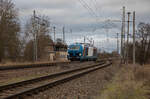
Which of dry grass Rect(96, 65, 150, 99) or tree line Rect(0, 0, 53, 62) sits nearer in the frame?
dry grass Rect(96, 65, 150, 99)

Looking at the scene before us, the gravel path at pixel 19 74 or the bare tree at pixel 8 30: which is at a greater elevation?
the bare tree at pixel 8 30

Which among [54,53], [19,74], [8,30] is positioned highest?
[8,30]

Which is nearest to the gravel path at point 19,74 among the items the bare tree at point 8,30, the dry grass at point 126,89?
the dry grass at point 126,89

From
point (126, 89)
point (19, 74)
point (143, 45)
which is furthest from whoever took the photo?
point (143, 45)

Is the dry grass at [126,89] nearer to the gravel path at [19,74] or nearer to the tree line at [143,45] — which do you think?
the gravel path at [19,74]

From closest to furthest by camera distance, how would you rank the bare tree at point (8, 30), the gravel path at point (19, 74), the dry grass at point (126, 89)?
the dry grass at point (126, 89), the gravel path at point (19, 74), the bare tree at point (8, 30)

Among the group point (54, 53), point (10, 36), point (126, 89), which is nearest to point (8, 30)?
point (10, 36)

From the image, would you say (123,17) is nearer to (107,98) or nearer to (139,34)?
(139,34)

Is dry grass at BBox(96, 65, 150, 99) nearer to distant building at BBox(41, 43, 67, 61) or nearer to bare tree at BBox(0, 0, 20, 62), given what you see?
bare tree at BBox(0, 0, 20, 62)

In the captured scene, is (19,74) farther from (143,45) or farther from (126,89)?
(143,45)

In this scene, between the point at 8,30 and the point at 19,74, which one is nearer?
the point at 19,74

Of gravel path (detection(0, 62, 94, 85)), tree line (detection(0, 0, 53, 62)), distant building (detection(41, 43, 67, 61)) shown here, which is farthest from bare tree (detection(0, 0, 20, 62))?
gravel path (detection(0, 62, 94, 85))

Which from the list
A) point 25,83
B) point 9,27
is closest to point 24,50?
point 9,27

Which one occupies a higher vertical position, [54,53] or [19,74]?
[54,53]
